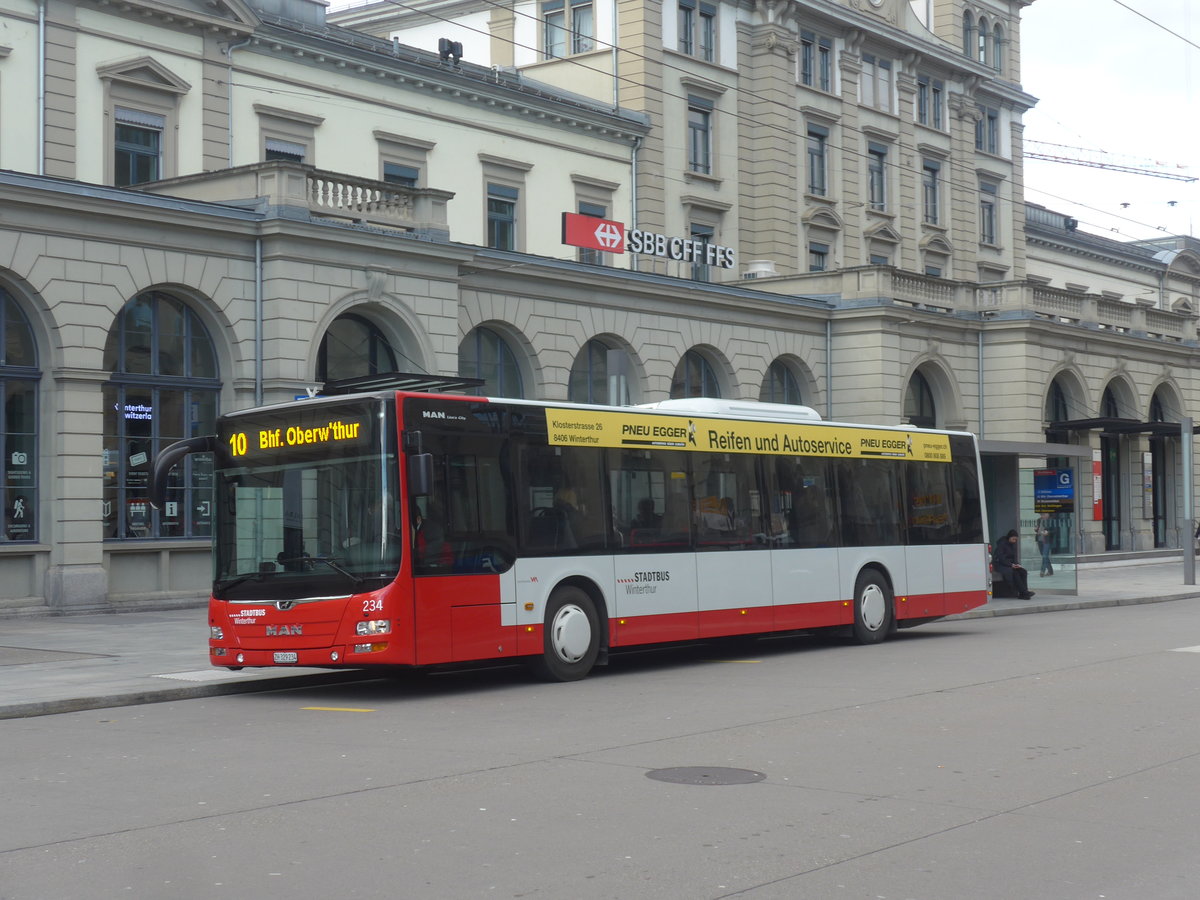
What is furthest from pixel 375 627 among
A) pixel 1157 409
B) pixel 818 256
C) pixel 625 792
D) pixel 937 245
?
pixel 1157 409

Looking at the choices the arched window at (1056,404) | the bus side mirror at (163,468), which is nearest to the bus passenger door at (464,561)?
the bus side mirror at (163,468)

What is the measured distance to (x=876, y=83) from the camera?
4966 cm

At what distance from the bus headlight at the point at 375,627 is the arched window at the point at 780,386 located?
84.2ft

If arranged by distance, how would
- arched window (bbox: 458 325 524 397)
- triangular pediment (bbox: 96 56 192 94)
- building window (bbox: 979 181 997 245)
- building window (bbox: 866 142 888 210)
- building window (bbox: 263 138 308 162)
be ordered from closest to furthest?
triangular pediment (bbox: 96 56 192 94) < arched window (bbox: 458 325 524 397) < building window (bbox: 263 138 308 162) < building window (bbox: 866 142 888 210) < building window (bbox: 979 181 997 245)

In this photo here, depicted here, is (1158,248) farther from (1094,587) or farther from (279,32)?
(279,32)

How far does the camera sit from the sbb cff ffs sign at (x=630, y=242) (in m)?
33.7

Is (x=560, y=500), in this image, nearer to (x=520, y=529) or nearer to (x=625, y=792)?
(x=520, y=529)

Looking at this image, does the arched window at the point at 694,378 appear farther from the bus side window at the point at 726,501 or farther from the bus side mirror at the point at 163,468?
the bus side mirror at the point at 163,468

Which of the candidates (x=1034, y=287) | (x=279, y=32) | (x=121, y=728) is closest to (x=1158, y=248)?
(x=1034, y=287)

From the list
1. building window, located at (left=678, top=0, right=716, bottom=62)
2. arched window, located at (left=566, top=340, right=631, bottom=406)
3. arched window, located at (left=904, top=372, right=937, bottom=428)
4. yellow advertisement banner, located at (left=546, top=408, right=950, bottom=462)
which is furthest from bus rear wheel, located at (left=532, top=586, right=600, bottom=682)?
building window, located at (left=678, top=0, right=716, bottom=62)

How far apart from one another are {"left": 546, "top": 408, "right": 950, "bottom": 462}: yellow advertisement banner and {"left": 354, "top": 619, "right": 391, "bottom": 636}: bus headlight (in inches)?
120

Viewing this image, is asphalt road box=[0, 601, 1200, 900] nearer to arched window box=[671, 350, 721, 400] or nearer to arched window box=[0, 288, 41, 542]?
arched window box=[0, 288, 41, 542]

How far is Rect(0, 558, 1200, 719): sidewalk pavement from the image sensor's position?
46.5 ft

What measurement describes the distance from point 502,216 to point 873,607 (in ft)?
65.0
